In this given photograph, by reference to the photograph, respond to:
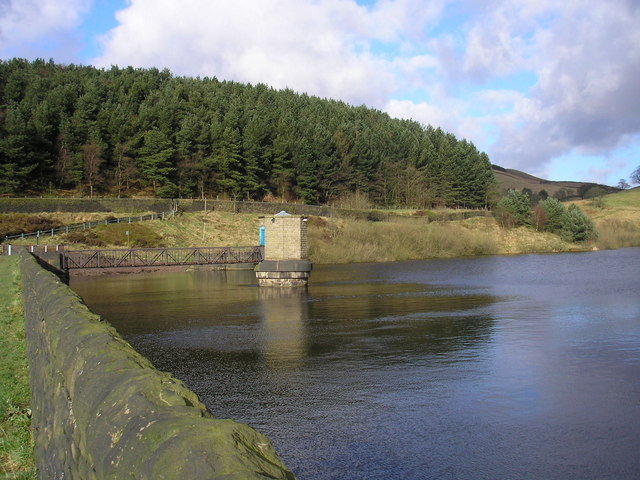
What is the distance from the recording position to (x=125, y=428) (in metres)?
3.36

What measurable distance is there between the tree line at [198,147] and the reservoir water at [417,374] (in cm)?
4617

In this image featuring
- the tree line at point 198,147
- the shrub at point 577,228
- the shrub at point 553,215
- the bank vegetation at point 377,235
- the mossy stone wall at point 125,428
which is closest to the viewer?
the mossy stone wall at point 125,428

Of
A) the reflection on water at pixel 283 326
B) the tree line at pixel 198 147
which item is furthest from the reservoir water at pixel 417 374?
the tree line at pixel 198 147

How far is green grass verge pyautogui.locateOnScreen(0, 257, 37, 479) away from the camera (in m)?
6.21

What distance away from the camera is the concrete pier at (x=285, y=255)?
121 ft

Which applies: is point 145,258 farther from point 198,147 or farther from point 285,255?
point 198,147

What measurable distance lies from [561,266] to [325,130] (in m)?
52.9

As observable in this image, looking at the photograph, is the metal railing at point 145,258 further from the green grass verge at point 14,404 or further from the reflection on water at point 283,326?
the green grass verge at point 14,404

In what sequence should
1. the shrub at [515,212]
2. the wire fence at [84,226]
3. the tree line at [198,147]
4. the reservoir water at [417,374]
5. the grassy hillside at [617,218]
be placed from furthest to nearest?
1. the shrub at [515,212]
2. the grassy hillside at [617,218]
3. the tree line at [198,147]
4. the wire fence at [84,226]
5. the reservoir water at [417,374]

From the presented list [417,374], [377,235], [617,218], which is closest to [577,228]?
[617,218]

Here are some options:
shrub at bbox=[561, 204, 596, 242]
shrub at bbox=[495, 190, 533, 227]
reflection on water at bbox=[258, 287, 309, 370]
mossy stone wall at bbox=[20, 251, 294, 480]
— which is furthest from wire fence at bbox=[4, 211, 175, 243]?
shrub at bbox=[561, 204, 596, 242]

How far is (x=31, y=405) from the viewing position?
7.91m

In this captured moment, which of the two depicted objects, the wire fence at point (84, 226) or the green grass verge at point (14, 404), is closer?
the green grass verge at point (14, 404)

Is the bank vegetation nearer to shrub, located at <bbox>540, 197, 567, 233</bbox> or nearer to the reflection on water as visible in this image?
shrub, located at <bbox>540, 197, 567, 233</bbox>
